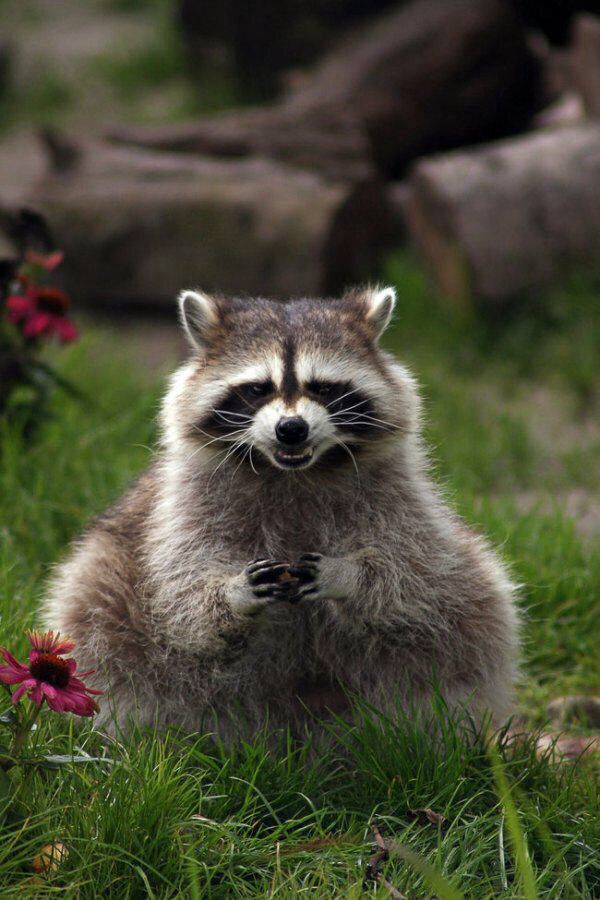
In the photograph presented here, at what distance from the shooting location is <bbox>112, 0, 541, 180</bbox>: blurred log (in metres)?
8.23

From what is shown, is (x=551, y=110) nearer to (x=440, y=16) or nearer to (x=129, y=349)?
(x=440, y=16)

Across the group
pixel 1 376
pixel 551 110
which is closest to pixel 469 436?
pixel 1 376

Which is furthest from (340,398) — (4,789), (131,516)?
(4,789)

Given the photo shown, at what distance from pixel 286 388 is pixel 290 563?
1.48 ft

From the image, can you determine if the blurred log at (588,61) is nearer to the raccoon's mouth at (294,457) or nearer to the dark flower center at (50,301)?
the dark flower center at (50,301)

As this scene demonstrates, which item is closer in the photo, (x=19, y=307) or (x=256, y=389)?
(x=256, y=389)

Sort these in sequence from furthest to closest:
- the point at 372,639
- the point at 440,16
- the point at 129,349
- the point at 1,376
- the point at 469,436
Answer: the point at 440,16, the point at 129,349, the point at 469,436, the point at 1,376, the point at 372,639

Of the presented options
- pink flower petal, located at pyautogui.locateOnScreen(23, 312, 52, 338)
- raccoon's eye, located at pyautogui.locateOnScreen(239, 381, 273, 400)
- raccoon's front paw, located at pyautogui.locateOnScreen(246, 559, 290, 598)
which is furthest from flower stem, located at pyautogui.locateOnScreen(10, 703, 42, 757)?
pink flower petal, located at pyautogui.locateOnScreen(23, 312, 52, 338)

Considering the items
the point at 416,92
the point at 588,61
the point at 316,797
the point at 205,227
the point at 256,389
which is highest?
the point at 588,61

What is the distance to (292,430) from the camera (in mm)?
2834

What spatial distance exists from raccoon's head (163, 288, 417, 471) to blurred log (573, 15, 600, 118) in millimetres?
5037

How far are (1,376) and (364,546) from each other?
235cm

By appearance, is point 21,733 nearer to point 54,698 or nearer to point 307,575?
point 54,698

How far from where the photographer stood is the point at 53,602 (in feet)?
11.0
